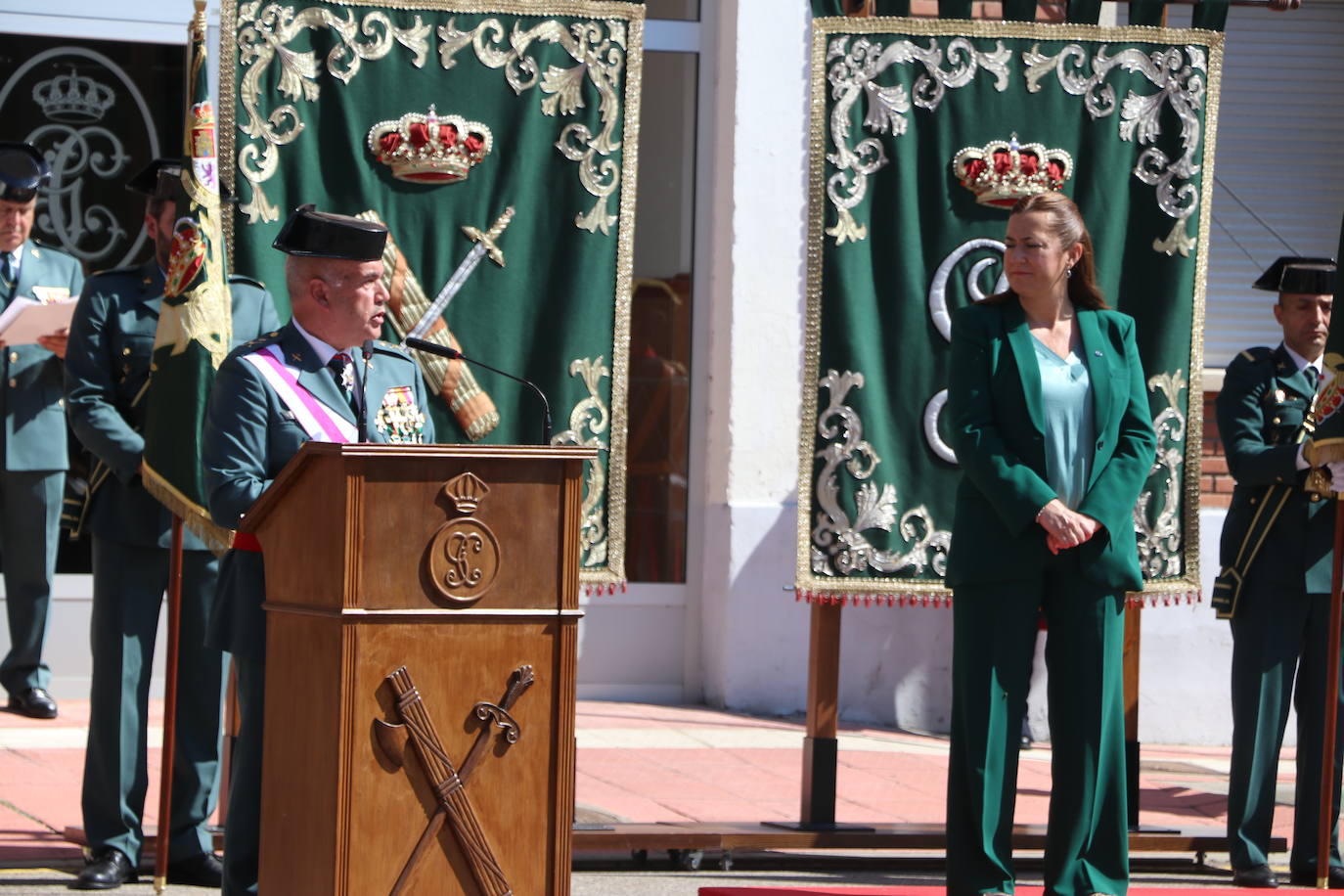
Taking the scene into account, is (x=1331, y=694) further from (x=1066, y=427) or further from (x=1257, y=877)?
(x=1066, y=427)

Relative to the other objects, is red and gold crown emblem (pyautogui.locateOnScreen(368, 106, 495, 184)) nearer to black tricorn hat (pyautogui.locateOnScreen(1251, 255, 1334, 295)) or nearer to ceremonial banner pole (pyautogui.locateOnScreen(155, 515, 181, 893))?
ceremonial banner pole (pyautogui.locateOnScreen(155, 515, 181, 893))

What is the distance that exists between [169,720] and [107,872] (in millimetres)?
438

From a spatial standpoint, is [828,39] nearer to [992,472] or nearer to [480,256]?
[480,256]

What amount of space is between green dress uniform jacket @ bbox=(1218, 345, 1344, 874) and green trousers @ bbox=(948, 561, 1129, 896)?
48.8 inches

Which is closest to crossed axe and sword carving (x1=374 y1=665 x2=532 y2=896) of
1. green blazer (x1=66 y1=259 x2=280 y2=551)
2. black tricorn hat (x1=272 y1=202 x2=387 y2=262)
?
black tricorn hat (x1=272 y1=202 x2=387 y2=262)

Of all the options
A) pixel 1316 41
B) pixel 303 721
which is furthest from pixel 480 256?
pixel 1316 41

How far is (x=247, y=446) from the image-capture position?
4.42 metres

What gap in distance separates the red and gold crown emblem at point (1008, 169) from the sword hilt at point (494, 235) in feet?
4.65

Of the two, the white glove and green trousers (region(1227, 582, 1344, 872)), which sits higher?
the white glove

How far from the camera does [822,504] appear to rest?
627 cm

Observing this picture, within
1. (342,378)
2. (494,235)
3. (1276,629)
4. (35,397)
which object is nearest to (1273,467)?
(1276,629)

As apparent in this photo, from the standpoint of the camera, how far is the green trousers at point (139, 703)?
18.0 ft

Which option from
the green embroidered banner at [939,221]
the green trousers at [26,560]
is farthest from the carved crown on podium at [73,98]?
the green embroidered banner at [939,221]

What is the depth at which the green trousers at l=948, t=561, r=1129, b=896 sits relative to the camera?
16.5ft
